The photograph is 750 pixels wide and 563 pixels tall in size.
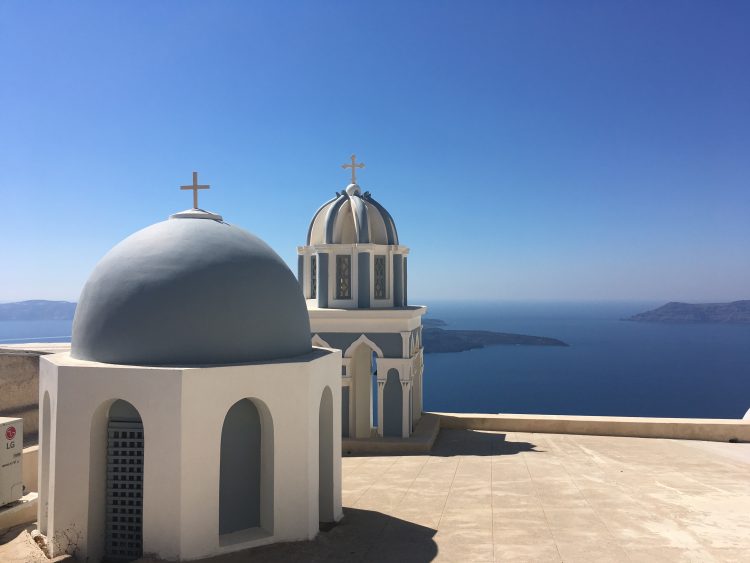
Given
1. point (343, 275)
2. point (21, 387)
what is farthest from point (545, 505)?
point (21, 387)

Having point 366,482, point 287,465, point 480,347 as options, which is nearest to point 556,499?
point 366,482

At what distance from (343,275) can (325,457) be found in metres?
8.76

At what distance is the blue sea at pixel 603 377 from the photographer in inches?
2926

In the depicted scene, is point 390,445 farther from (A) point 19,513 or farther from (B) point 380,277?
(A) point 19,513

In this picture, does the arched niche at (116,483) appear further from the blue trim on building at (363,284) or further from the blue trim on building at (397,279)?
the blue trim on building at (397,279)

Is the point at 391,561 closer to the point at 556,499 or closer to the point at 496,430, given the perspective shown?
the point at 556,499

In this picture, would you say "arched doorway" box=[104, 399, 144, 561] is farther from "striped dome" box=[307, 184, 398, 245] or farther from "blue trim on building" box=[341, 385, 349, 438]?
"striped dome" box=[307, 184, 398, 245]

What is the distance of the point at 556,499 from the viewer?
32.0 ft

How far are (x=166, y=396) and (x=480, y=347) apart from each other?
11932 cm

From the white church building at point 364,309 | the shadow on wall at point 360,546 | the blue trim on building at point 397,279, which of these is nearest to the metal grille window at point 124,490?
the shadow on wall at point 360,546

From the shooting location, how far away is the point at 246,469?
743cm

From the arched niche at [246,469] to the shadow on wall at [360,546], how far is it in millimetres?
405

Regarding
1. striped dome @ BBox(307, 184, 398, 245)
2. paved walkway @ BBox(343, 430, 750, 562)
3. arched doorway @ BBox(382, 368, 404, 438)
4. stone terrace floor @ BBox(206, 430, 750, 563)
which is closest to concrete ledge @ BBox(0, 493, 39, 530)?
stone terrace floor @ BBox(206, 430, 750, 563)

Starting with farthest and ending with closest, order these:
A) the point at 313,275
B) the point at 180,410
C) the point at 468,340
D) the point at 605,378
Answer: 1. the point at 468,340
2. the point at 605,378
3. the point at 313,275
4. the point at 180,410
